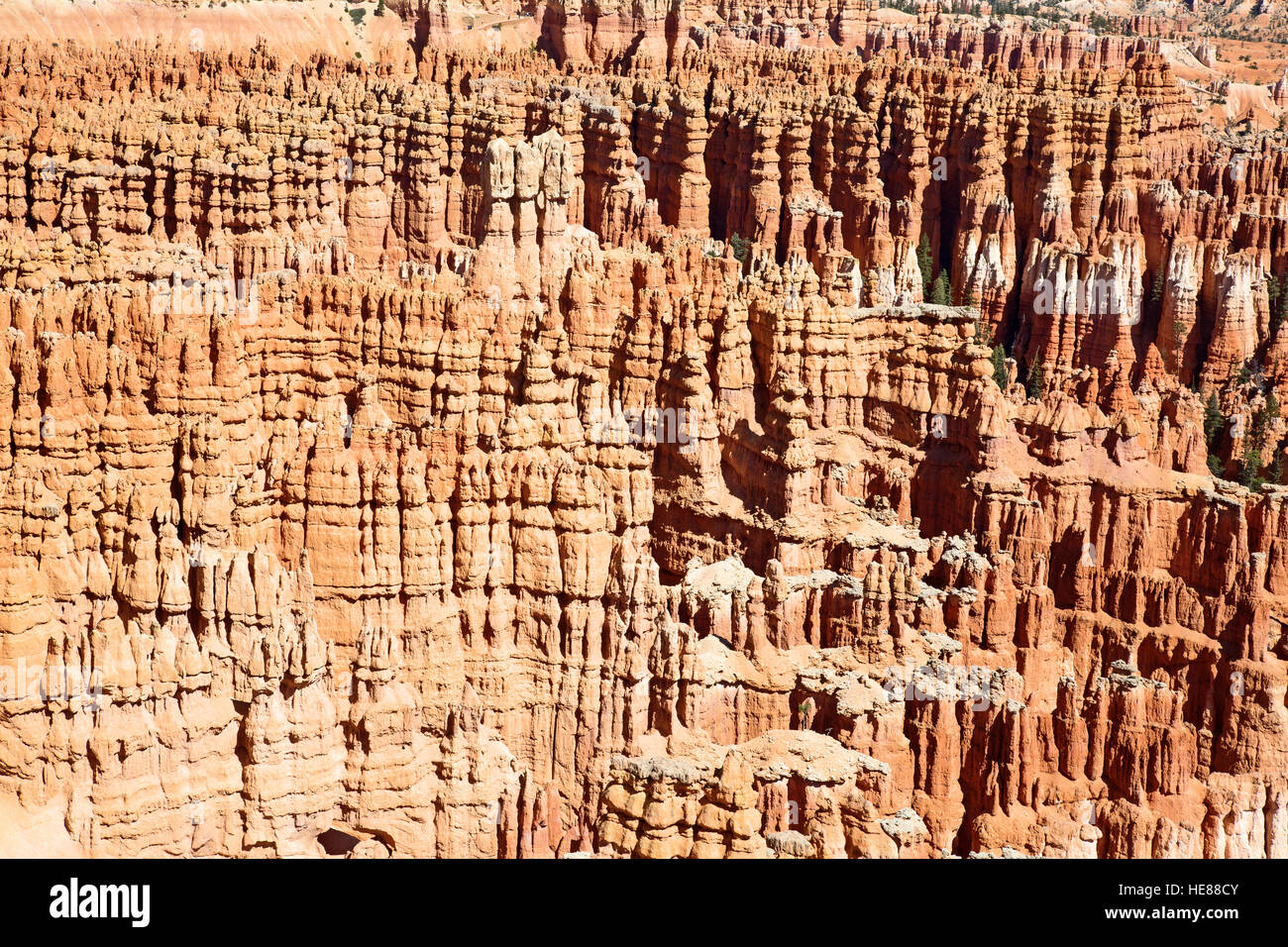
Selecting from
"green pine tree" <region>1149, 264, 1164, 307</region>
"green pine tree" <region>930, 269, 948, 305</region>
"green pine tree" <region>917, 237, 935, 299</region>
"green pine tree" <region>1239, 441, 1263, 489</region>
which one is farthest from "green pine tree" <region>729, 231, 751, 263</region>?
"green pine tree" <region>1239, 441, 1263, 489</region>

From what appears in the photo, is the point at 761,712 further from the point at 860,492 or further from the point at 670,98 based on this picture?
the point at 670,98

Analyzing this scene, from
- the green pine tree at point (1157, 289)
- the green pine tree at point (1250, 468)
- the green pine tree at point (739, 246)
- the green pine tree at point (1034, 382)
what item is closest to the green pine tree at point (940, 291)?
the green pine tree at point (1034, 382)

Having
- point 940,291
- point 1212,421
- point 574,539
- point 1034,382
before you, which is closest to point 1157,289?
point 940,291

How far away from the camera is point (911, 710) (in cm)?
3369

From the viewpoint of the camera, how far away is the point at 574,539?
31.6m

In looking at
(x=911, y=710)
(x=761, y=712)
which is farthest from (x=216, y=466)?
(x=911, y=710)

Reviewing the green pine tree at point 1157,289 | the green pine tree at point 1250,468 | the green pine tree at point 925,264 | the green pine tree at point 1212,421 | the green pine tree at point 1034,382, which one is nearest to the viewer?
the green pine tree at point 1250,468

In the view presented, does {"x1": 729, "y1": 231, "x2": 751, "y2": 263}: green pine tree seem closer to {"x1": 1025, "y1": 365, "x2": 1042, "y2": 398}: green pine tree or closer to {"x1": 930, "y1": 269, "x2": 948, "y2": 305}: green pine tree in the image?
{"x1": 930, "y1": 269, "x2": 948, "y2": 305}: green pine tree

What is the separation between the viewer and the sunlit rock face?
28.3m

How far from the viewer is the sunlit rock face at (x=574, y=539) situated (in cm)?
2833

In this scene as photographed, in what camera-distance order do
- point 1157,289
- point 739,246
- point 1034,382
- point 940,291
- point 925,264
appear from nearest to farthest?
point 1034,382, point 940,291, point 1157,289, point 739,246, point 925,264

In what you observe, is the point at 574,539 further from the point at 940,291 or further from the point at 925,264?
the point at 925,264

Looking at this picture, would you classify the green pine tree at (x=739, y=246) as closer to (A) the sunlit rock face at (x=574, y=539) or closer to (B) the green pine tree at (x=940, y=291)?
(A) the sunlit rock face at (x=574, y=539)

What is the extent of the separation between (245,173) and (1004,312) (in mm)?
23585
